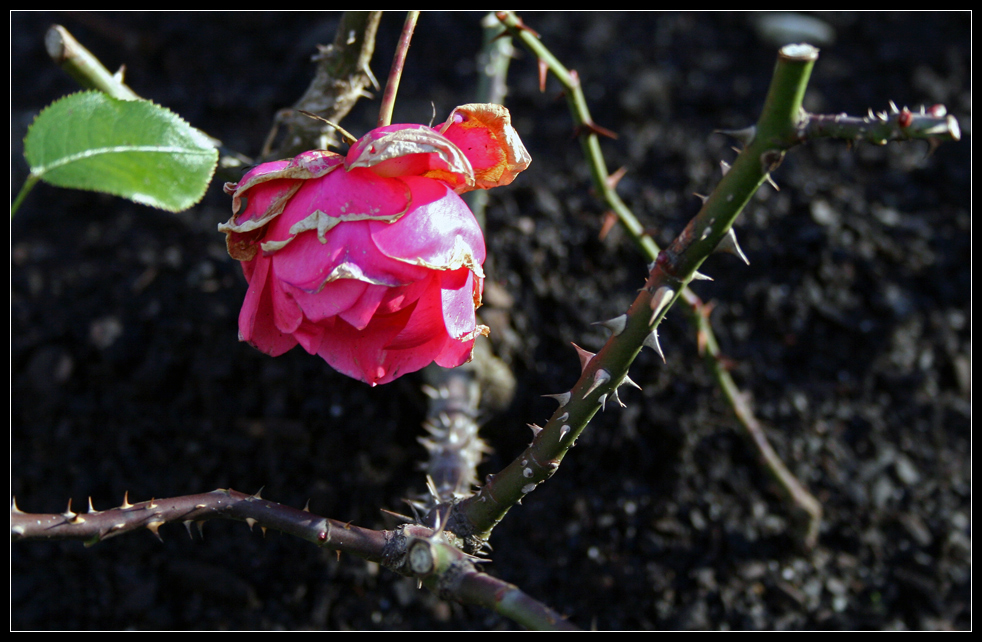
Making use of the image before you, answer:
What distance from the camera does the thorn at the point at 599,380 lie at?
0.60 m

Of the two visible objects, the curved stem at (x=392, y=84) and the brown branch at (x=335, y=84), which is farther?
the brown branch at (x=335, y=84)

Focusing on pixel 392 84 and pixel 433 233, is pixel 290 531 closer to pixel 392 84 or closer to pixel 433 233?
pixel 433 233

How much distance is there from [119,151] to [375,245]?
0.22m

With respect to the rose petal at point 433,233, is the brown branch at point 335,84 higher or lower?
higher

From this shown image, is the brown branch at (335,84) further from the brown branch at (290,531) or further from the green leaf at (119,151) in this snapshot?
the brown branch at (290,531)

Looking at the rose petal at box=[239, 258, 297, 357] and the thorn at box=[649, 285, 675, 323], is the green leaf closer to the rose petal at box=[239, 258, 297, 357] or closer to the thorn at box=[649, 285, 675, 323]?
the rose petal at box=[239, 258, 297, 357]

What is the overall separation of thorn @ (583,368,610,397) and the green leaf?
36 cm

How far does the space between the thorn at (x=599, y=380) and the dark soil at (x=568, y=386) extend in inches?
22.2

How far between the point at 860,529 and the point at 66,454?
146cm

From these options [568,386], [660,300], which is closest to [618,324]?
[660,300]

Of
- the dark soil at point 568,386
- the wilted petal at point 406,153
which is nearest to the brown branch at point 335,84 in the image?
the wilted petal at point 406,153

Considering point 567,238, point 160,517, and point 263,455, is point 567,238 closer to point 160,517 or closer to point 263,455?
point 263,455
